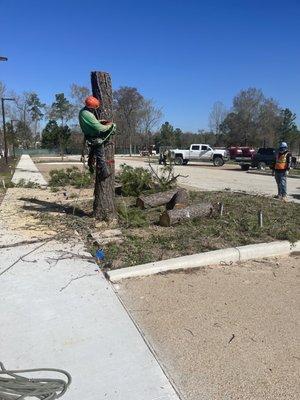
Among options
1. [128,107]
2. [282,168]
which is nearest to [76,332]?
[282,168]

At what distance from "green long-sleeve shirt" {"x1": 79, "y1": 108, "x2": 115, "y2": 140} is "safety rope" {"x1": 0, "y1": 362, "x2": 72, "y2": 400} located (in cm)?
515

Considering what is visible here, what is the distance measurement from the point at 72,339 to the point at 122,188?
321 inches

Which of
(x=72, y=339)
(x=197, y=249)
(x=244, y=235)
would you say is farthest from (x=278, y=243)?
(x=72, y=339)

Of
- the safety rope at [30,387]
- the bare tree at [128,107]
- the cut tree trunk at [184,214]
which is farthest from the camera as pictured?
the bare tree at [128,107]

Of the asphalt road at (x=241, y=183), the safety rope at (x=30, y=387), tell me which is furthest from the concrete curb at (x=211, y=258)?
the asphalt road at (x=241, y=183)

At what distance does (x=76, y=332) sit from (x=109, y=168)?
177 inches

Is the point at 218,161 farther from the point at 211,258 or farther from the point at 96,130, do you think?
the point at 211,258

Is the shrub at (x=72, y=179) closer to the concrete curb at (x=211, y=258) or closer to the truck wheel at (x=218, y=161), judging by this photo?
the concrete curb at (x=211, y=258)

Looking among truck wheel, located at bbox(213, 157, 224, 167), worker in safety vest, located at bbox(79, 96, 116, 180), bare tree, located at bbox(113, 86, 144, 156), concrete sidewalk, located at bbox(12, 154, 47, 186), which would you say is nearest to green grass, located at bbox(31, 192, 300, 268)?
worker in safety vest, located at bbox(79, 96, 116, 180)

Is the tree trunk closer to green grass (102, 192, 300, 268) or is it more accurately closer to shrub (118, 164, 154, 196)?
green grass (102, 192, 300, 268)

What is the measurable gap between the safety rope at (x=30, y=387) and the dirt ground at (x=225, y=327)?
0.76 meters

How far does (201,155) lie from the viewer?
41719mm

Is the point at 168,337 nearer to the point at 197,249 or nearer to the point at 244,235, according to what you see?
the point at 197,249

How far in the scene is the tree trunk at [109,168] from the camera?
781 cm
